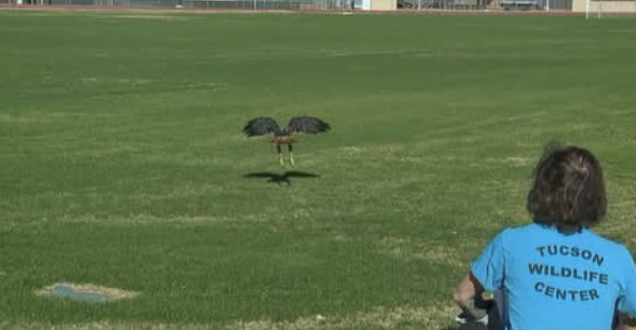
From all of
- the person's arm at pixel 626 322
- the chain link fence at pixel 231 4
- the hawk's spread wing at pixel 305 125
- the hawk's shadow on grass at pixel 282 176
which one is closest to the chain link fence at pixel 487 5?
the chain link fence at pixel 231 4

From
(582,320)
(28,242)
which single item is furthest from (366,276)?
(582,320)

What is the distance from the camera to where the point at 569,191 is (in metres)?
4.59

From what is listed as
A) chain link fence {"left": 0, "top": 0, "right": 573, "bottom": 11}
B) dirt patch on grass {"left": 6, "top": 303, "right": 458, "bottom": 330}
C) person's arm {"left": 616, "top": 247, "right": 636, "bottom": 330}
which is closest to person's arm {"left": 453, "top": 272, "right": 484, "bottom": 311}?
person's arm {"left": 616, "top": 247, "right": 636, "bottom": 330}

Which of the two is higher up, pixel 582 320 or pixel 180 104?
pixel 582 320

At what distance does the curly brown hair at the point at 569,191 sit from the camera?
4582 mm

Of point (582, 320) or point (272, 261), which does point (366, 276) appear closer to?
point (272, 261)

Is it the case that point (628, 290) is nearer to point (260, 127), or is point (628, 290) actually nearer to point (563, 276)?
point (563, 276)

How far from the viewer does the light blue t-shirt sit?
460 cm

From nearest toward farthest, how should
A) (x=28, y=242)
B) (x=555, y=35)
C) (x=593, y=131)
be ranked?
(x=28, y=242), (x=593, y=131), (x=555, y=35)

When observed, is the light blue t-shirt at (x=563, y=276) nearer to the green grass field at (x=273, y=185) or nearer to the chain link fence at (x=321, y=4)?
the green grass field at (x=273, y=185)

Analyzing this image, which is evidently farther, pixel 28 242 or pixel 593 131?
pixel 593 131

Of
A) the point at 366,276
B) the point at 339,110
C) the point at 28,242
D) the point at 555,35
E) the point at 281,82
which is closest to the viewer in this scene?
the point at 366,276

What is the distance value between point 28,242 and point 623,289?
737 cm

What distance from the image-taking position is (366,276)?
962 centimetres
